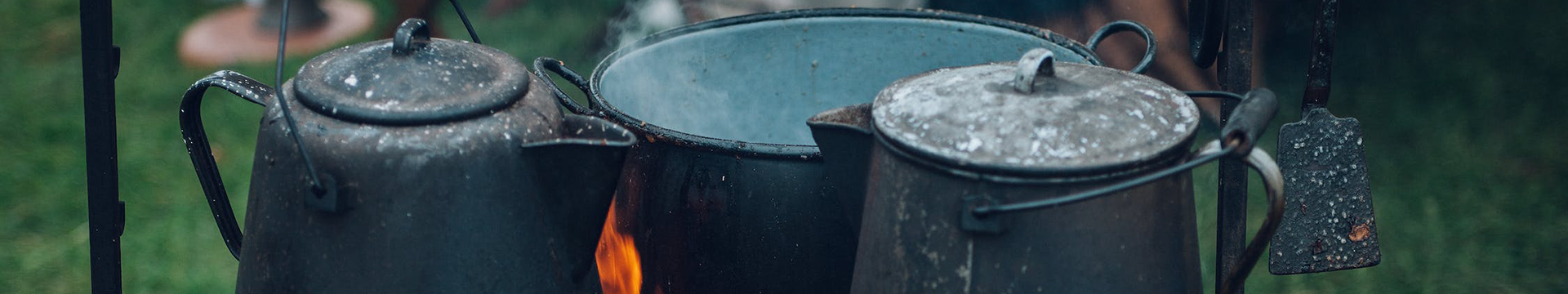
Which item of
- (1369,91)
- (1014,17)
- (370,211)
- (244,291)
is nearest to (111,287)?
(244,291)

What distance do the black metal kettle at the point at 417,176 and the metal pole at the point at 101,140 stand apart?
0.21 metres

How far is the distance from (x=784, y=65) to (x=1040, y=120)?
1.38m

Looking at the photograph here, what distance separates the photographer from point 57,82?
15.6 feet

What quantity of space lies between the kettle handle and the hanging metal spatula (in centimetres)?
167

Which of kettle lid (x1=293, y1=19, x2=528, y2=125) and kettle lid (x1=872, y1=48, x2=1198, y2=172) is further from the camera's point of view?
kettle lid (x1=293, y1=19, x2=528, y2=125)

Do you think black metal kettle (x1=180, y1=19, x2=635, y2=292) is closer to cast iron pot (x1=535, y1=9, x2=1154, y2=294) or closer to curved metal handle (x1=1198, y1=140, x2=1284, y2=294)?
cast iron pot (x1=535, y1=9, x2=1154, y2=294)

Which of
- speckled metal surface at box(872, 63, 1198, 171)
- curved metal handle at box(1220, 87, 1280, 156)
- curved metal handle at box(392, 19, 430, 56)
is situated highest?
curved metal handle at box(1220, 87, 1280, 156)

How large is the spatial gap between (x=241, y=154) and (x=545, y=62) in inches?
96.9

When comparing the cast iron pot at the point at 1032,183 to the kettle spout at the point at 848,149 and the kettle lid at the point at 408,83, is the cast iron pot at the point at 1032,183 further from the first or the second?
the kettle lid at the point at 408,83

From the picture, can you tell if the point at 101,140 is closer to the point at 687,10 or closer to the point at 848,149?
the point at 848,149

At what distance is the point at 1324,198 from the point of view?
6.51 feet

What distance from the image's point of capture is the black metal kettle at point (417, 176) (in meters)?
1.58

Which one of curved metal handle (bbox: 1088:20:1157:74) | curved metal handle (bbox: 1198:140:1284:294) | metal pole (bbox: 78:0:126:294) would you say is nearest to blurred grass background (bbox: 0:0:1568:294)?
curved metal handle (bbox: 1088:20:1157:74)

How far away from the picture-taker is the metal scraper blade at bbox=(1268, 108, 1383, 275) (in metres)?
1.98
